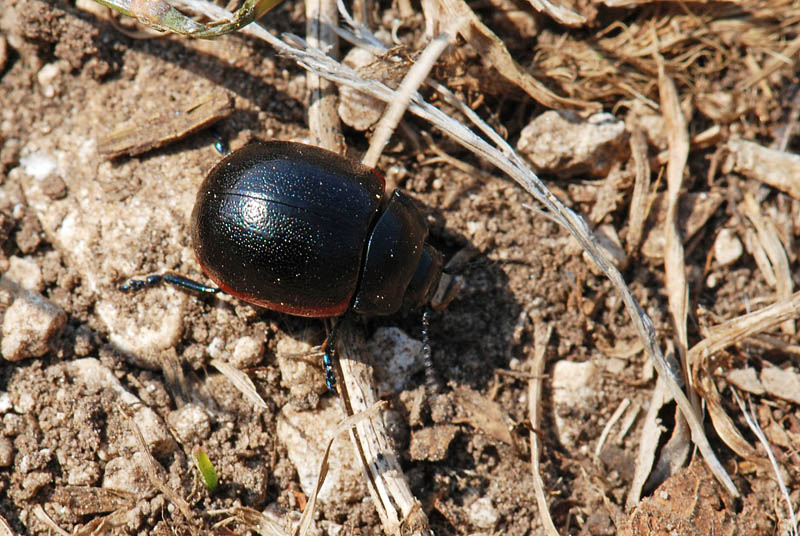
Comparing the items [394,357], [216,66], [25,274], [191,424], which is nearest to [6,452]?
[191,424]

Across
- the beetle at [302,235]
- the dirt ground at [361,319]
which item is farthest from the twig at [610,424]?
the beetle at [302,235]

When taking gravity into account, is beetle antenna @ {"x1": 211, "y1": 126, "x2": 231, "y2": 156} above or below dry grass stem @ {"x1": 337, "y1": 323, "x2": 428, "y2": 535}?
above

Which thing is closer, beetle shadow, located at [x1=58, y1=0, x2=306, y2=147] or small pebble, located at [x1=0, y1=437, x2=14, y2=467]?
small pebble, located at [x1=0, y1=437, x2=14, y2=467]

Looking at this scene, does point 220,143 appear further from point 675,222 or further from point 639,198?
point 675,222

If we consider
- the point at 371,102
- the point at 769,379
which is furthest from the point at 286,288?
the point at 769,379

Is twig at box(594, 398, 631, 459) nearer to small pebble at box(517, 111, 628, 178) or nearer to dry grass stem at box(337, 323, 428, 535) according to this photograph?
dry grass stem at box(337, 323, 428, 535)

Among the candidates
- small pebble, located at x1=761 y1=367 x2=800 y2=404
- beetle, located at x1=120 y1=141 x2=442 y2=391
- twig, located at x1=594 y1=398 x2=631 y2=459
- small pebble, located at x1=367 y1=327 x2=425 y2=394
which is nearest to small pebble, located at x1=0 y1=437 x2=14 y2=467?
beetle, located at x1=120 y1=141 x2=442 y2=391

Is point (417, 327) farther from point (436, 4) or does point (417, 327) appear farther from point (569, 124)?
point (436, 4)
